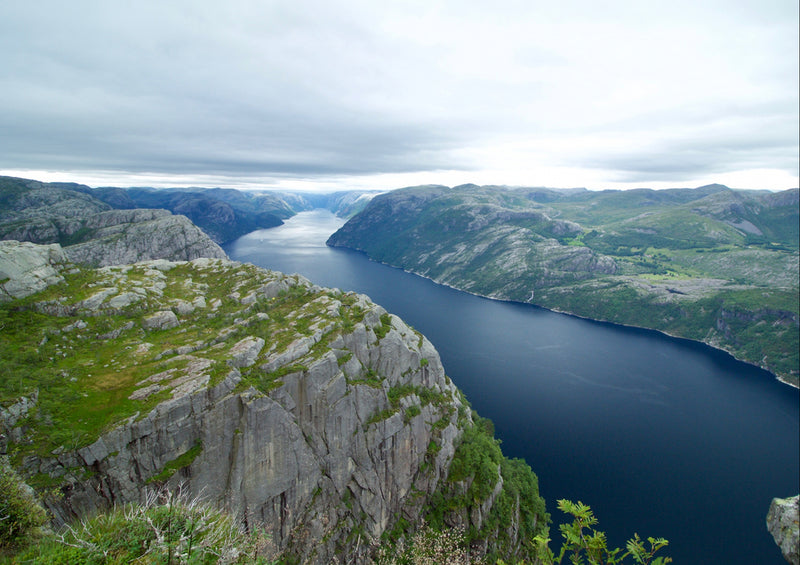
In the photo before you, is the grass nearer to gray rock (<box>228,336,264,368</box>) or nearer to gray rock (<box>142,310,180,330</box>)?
gray rock (<box>228,336,264,368</box>)

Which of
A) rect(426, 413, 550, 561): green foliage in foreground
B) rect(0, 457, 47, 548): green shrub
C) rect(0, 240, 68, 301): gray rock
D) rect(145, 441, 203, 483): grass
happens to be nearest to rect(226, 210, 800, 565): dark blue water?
rect(426, 413, 550, 561): green foliage in foreground

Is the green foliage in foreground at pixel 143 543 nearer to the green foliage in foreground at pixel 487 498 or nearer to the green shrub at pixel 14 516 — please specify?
the green shrub at pixel 14 516

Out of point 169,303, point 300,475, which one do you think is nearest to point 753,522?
point 300,475

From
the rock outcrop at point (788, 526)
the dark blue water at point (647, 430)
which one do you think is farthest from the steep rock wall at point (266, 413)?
the dark blue water at point (647, 430)

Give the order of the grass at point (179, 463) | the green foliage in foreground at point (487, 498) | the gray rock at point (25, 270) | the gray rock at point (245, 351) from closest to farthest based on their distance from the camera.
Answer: the grass at point (179, 463) < the gray rock at point (245, 351) < the gray rock at point (25, 270) < the green foliage in foreground at point (487, 498)

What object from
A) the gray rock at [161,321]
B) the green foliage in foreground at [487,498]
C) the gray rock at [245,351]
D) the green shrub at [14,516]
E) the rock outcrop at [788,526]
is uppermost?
the rock outcrop at [788,526]

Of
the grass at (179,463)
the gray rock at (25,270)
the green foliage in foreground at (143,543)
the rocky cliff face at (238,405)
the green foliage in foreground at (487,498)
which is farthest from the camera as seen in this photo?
the green foliage in foreground at (487,498)

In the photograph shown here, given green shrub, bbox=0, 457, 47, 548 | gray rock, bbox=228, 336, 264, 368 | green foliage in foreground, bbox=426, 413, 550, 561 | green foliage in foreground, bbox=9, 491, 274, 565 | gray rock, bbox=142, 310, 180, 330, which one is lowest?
green foliage in foreground, bbox=426, 413, 550, 561
